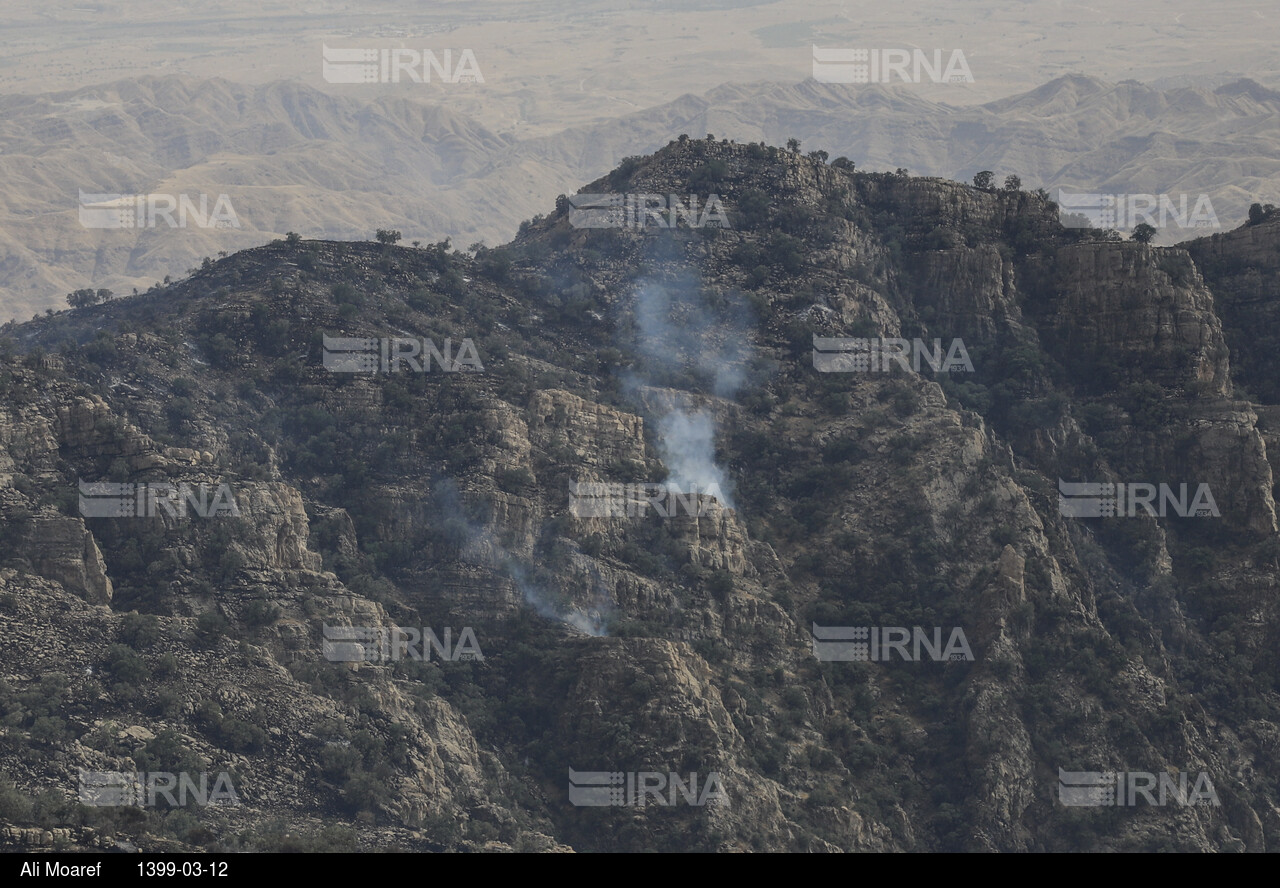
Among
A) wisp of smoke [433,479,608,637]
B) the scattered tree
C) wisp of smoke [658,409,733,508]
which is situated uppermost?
the scattered tree

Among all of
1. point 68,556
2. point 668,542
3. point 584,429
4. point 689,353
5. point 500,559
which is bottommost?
point 500,559

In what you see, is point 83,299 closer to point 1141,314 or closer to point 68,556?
point 68,556

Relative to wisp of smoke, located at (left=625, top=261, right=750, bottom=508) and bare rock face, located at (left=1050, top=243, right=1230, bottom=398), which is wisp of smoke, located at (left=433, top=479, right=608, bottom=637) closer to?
wisp of smoke, located at (left=625, top=261, right=750, bottom=508)

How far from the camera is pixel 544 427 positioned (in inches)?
4259

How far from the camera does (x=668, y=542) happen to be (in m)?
105

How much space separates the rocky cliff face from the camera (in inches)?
3477

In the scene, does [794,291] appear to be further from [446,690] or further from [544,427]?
[446,690]

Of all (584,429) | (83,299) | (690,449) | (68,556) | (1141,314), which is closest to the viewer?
(68,556)

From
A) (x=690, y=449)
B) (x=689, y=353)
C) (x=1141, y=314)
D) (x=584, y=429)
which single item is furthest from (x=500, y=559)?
(x=1141, y=314)

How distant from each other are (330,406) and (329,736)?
94.2ft

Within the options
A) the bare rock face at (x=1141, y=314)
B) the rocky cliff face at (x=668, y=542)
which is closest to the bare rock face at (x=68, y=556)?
the rocky cliff face at (x=668, y=542)

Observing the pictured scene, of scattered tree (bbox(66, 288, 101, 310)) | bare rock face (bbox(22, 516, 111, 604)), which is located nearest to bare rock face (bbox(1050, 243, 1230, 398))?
bare rock face (bbox(22, 516, 111, 604))
